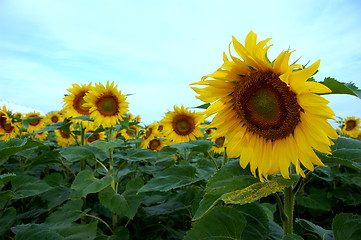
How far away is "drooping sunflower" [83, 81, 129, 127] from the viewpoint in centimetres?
383

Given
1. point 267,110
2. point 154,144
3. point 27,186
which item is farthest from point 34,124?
point 267,110

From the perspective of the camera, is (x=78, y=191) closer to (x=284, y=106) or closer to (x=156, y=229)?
(x=156, y=229)

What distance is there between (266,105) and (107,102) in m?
2.66

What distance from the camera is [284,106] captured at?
62.9 inches

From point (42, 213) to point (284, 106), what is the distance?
263 centimetres

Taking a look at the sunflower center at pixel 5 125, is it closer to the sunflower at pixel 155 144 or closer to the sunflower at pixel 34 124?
the sunflower at pixel 34 124

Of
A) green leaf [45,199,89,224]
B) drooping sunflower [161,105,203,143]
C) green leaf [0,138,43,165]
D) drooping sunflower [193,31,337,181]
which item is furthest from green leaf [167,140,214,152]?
drooping sunflower [161,105,203,143]

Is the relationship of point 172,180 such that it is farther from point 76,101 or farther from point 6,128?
point 6,128

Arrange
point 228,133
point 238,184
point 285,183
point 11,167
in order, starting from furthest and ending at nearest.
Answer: point 11,167 < point 228,133 < point 238,184 < point 285,183

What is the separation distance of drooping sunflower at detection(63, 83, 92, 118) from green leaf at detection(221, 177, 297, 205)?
3.37 meters

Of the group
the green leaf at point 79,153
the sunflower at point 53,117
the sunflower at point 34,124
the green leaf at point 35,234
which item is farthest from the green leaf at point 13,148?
the sunflower at point 53,117

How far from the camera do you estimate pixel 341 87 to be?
1.30 metres

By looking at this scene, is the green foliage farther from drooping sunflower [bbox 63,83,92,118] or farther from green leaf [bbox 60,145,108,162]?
drooping sunflower [bbox 63,83,92,118]

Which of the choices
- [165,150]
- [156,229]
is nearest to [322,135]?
[165,150]
